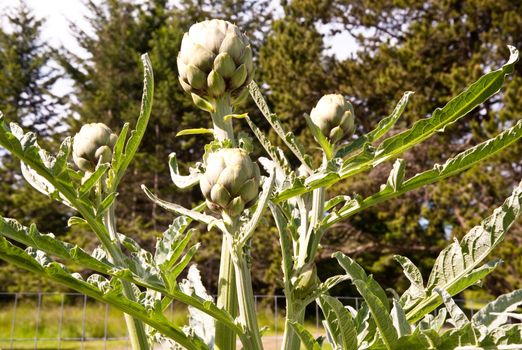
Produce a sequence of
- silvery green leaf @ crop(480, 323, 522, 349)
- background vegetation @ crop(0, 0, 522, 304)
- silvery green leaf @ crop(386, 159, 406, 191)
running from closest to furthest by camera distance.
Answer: silvery green leaf @ crop(480, 323, 522, 349), silvery green leaf @ crop(386, 159, 406, 191), background vegetation @ crop(0, 0, 522, 304)

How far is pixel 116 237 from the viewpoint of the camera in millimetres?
400

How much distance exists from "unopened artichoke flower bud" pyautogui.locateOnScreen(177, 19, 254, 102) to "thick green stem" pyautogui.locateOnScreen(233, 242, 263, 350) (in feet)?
0.33

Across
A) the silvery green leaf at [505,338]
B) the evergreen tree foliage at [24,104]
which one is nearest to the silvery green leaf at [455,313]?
the silvery green leaf at [505,338]

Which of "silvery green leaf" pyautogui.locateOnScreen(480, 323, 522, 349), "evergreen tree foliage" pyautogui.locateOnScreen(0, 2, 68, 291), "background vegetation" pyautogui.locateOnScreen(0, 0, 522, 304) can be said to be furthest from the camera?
"evergreen tree foliage" pyautogui.locateOnScreen(0, 2, 68, 291)

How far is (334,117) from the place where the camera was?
17.5 inches

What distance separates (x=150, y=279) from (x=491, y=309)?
0.18m

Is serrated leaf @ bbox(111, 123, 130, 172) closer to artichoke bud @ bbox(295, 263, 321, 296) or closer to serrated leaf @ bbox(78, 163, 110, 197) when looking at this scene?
serrated leaf @ bbox(78, 163, 110, 197)

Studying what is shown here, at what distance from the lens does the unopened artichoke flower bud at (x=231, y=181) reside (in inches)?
12.4

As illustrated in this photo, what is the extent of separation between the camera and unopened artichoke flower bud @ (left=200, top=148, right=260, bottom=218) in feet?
1.04

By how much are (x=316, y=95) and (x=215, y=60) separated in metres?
5.04

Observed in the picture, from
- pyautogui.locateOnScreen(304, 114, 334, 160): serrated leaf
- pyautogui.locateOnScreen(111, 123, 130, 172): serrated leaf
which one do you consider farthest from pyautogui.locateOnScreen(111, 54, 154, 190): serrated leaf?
pyautogui.locateOnScreen(304, 114, 334, 160): serrated leaf

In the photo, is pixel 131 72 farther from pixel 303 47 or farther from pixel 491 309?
pixel 491 309

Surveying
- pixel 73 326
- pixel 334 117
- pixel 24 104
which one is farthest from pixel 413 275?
pixel 24 104

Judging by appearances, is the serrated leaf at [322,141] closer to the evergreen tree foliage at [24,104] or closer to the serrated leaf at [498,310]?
the serrated leaf at [498,310]
